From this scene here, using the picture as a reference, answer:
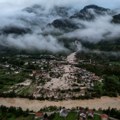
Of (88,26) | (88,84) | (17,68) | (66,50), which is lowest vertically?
(88,84)

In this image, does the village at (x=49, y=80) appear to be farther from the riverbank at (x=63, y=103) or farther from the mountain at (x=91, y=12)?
the mountain at (x=91, y=12)

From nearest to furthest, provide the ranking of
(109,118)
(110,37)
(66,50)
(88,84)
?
(109,118) < (88,84) < (66,50) < (110,37)

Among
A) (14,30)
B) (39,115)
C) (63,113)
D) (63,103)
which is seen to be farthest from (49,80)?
(14,30)

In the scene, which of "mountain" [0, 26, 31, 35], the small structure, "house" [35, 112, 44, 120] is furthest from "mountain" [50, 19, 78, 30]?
"house" [35, 112, 44, 120]

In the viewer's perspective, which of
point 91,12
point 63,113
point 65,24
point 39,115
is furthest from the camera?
point 91,12

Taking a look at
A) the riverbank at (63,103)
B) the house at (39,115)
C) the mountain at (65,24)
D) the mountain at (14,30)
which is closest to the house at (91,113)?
the riverbank at (63,103)

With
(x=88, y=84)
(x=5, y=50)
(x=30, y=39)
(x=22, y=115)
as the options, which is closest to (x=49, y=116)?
(x=22, y=115)

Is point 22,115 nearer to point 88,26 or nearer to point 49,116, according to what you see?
point 49,116

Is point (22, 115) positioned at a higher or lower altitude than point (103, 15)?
lower

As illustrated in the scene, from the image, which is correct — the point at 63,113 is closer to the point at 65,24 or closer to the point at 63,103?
the point at 63,103
